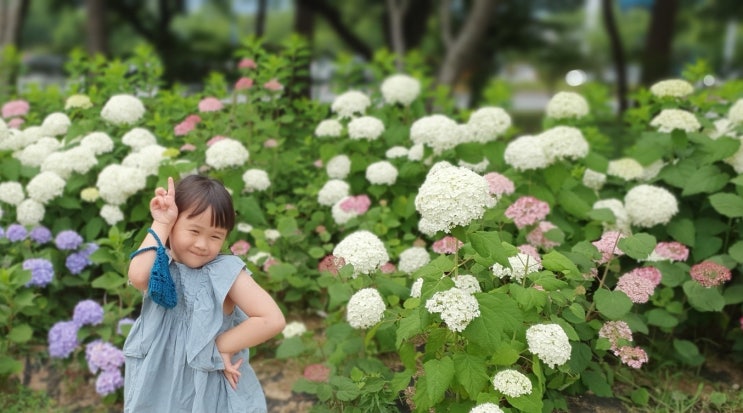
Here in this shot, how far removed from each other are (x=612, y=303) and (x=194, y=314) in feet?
5.29

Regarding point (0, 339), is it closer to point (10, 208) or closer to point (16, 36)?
point (10, 208)

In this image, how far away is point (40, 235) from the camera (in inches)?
150

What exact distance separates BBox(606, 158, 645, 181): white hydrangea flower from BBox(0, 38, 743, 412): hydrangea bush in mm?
11

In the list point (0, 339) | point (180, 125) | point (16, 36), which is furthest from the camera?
point (16, 36)

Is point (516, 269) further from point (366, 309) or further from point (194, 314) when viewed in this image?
point (194, 314)

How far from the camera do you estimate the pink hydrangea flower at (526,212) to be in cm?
332

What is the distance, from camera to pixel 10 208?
13.2 feet

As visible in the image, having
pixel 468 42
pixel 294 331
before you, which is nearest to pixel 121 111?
pixel 294 331

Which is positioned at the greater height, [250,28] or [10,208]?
[10,208]

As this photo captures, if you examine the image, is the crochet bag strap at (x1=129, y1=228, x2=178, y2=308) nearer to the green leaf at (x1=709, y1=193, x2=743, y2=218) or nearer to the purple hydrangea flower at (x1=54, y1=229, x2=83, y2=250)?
the purple hydrangea flower at (x1=54, y1=229, x2=83, y2=250)

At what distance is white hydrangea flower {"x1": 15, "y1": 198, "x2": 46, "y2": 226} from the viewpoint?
381 cm

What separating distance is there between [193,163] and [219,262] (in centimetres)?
153

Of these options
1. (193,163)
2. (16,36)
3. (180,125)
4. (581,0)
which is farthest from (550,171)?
(581,0)

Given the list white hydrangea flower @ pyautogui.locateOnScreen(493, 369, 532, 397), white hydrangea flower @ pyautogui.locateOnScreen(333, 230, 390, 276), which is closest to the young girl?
white hydrangea flower @ pyautogui.locateOnScreen(333, 230, 390, 276)
